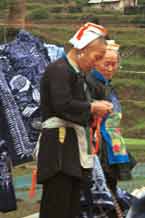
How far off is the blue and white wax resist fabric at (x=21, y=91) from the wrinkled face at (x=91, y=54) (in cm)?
133

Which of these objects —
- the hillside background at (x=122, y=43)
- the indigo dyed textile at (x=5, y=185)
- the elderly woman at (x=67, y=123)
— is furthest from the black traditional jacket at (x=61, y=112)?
the indigo dyed textile at (x=5, y=185)

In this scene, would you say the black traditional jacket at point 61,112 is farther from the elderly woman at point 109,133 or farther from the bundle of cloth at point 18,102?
the bundle of cloth at point 18,102

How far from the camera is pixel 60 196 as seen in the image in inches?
174

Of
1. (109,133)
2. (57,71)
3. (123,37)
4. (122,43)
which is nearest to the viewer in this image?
(57,71)

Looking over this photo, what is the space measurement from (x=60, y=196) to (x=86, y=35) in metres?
0.93

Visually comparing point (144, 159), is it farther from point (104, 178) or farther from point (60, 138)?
point (60, 138)

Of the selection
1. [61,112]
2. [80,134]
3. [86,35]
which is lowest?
[80,134]

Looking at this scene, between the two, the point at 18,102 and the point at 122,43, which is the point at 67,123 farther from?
the point at 122,43

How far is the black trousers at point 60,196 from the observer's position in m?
4.41

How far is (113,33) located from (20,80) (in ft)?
82.3

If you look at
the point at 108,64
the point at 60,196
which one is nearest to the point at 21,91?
the point at 108,64

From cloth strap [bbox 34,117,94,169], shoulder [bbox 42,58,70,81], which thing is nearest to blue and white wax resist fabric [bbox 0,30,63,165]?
cloth strap [bbox 34,117,94,169]

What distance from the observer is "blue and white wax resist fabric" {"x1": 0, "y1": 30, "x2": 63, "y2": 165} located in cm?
565

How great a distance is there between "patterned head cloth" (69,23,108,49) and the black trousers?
2.46ft
